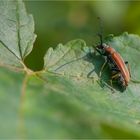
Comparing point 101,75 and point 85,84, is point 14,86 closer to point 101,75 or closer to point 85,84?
point 85,84

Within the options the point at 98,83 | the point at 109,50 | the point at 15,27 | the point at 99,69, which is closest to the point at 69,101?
the point at 98,83

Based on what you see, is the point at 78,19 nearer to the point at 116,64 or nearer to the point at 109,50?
the point at 116,64

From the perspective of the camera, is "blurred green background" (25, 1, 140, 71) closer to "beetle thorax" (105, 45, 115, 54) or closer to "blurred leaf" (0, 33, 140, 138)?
"beetle thorax" (105, 45, 115, 54)

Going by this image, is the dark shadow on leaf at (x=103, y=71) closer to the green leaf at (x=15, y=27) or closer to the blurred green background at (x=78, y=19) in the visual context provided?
the green leaf at (x=15, y=27)

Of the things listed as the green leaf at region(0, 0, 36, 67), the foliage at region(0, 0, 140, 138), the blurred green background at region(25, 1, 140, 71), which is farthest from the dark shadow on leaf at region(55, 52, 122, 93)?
the blurred green background at region(25, 1, 140, 71)

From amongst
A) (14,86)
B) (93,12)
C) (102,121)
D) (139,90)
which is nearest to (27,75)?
(14,86)

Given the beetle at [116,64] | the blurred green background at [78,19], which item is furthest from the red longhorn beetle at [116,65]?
the blurred green background at [78,19]
